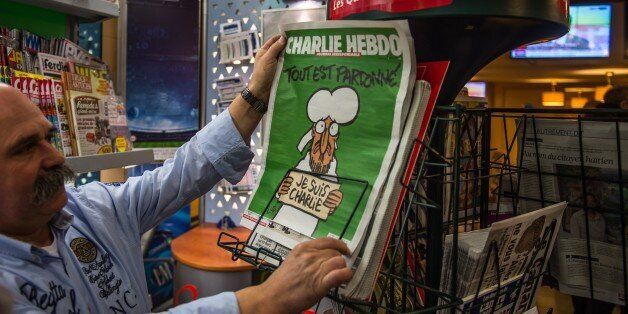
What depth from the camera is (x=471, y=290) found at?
759 millimetres

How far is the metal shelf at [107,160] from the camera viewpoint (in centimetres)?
161

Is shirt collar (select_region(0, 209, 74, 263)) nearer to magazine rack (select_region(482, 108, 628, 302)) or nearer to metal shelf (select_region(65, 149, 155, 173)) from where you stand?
metal shelf (select_region(65, 149, 155, 173))

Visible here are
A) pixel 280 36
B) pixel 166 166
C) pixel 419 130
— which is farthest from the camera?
pixel 166 166

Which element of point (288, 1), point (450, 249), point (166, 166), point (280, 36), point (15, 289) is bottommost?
point (15, 289)

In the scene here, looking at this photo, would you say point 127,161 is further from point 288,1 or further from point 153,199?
point 288,1

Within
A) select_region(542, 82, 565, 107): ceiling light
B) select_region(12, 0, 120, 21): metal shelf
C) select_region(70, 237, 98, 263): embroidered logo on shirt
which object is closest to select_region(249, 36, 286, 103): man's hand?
select_region(70, 237, 98, 263): embroidered logo on shirt

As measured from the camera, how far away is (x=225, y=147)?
117cm

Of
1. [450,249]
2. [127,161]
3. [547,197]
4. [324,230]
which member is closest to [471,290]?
[450,249]

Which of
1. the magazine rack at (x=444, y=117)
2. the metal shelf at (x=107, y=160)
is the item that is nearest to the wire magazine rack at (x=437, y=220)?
the magazine rack at (x=444, y=117)

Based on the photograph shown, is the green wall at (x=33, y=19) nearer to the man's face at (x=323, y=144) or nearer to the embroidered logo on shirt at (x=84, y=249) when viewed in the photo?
the embroidered logo on shirt at (x=84, y=249)

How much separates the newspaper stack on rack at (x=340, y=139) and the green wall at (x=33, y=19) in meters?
1.41

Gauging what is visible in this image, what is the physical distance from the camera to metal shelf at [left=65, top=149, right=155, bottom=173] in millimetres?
1611

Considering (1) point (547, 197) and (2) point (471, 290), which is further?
(1) point (547, 197)

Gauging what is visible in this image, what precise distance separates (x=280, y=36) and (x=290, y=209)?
0.32 m
